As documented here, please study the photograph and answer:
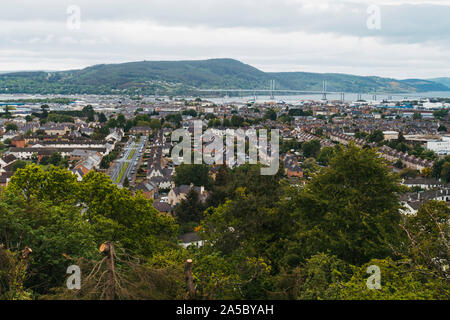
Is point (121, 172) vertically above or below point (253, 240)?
below

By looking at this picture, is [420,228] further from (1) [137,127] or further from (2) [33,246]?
(1) [137,127]

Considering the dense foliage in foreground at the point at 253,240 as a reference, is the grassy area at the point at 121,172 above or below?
below

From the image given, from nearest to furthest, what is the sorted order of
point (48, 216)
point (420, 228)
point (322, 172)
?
1. point (48, 216)
2. point (322, 172)
3. point (420, 228)

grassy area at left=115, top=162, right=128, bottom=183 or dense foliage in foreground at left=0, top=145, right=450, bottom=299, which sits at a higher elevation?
dense foliage in foreground at left=0, top=145, right=450, bottom=299

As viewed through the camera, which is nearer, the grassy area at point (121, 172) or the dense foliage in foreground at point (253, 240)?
the dense foliage in foreground at point (253, 240)

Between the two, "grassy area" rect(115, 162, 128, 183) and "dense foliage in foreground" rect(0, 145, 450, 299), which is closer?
"dense foliage in foreground" rect(0, 145, 450, 299)

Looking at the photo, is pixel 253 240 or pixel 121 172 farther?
pixel 121 172
